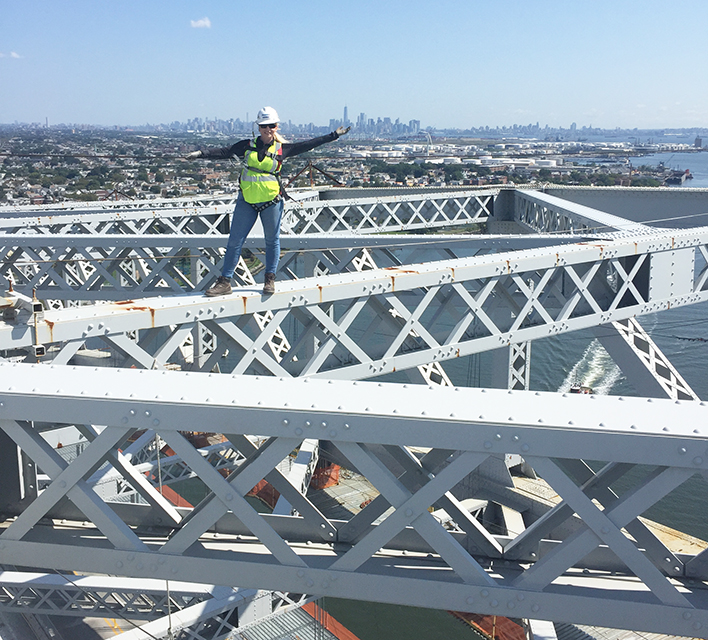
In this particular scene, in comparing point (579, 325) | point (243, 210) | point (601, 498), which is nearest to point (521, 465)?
point (579, 325)

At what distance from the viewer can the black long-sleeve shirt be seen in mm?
7282

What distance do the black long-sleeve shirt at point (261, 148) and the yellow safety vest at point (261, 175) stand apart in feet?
0.16

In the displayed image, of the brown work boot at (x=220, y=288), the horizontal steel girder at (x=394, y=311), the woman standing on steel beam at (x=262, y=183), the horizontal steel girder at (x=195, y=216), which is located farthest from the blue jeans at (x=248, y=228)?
the horizontal steel girder at (x=195, y=216)

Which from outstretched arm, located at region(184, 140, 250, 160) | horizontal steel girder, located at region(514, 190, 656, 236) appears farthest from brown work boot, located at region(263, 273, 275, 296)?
horizontal steel girder, located at region(514, 190, 656, 236)

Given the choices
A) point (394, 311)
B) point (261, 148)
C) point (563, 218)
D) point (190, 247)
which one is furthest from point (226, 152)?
point (563, 218)

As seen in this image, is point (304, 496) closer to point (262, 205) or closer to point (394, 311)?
point (262, 205)

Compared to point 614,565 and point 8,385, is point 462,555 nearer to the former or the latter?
point 614,565

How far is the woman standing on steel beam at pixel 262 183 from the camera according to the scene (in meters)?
7.26

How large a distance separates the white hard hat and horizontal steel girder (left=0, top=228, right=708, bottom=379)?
165cm

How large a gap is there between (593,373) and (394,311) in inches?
1082

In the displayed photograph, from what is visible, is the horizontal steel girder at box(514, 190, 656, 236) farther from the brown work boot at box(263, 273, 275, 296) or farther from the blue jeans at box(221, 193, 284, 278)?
the brown work boot at box(263, 273, 275, 296)

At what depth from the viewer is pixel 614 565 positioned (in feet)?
15.0

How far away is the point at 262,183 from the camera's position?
7363mm

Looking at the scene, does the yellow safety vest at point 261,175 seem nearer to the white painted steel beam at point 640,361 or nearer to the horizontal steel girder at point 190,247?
the horizontal steel girder at point 190,247
